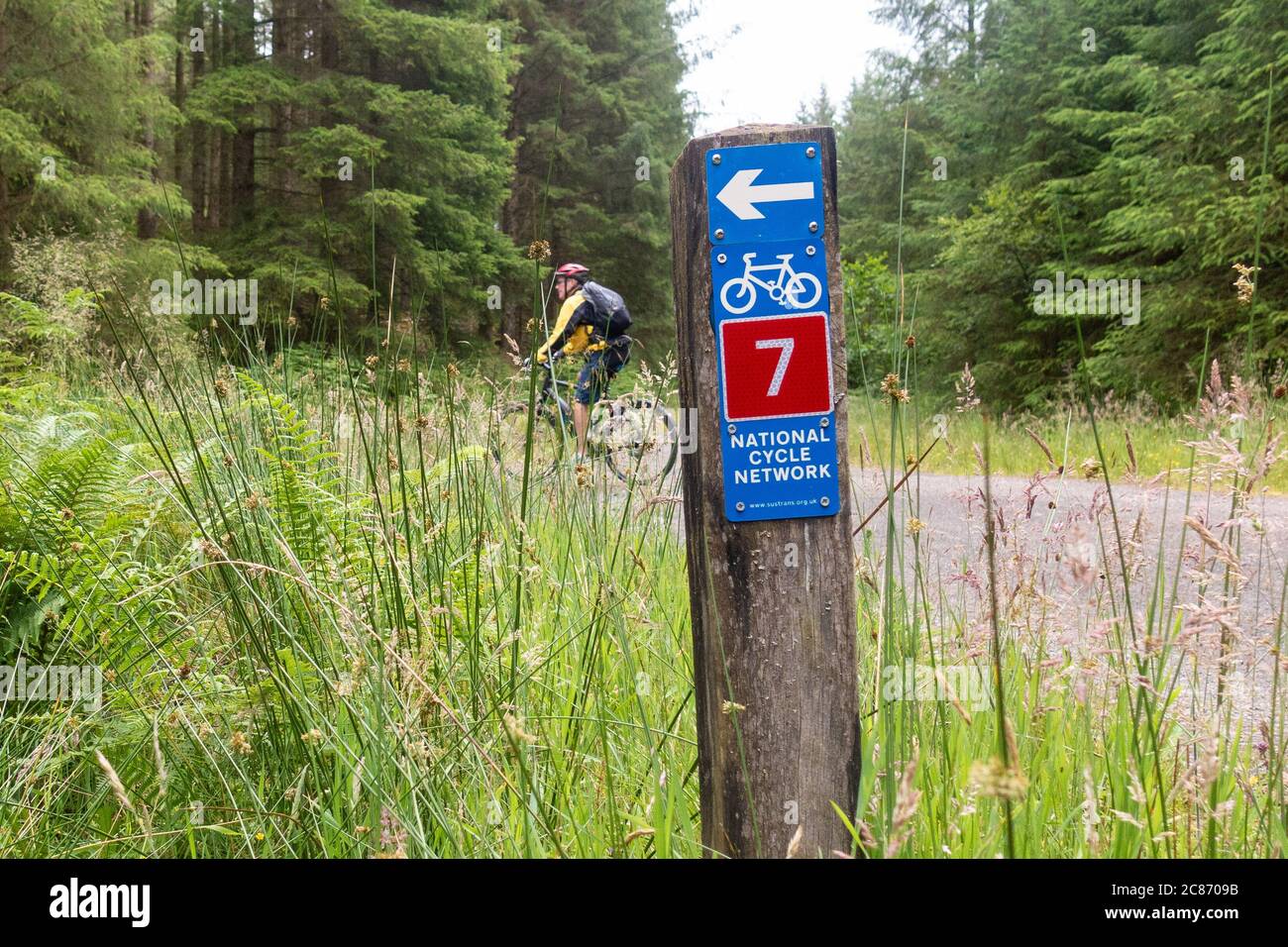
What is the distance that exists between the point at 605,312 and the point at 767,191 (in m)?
5.56

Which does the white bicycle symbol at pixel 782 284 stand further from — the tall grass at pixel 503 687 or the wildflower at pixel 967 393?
the wildflower at pixel 967 393

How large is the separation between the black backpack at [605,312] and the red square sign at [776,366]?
549 centimetres

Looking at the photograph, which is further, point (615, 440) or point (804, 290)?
point (615, 440)

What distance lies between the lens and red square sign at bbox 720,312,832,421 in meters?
1.29

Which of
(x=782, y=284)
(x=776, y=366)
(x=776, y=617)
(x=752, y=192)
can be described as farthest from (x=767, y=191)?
(x=776, y=617)

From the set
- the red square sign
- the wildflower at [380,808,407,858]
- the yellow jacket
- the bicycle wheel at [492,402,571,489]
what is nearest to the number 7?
the red square sign

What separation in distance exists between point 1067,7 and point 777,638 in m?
15.5

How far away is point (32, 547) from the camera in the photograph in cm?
267

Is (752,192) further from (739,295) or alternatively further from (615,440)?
(615,440)

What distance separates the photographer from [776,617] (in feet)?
4.32

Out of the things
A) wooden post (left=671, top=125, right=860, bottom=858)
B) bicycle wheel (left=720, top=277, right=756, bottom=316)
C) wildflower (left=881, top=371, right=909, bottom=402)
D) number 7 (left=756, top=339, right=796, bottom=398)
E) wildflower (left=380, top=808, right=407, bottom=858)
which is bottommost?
wildflower (left=380, top=808, right=407, bottom=858)

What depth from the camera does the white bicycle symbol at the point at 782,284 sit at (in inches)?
50.7

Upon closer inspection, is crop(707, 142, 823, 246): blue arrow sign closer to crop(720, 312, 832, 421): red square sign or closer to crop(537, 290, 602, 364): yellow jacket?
crop(720, 312, 832, 421): red square sign
